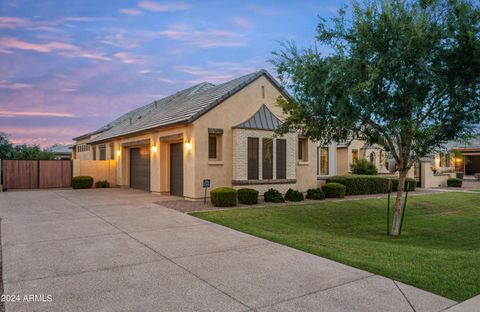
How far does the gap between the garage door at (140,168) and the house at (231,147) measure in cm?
141

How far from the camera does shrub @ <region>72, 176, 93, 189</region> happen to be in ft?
72.6

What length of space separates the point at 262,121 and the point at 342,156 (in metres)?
14.5

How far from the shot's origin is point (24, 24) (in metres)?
15.2

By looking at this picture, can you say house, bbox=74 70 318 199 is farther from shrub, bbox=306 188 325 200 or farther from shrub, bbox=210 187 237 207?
shrub, bbox=210 187 237 207

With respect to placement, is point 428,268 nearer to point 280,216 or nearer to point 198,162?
point 280,216

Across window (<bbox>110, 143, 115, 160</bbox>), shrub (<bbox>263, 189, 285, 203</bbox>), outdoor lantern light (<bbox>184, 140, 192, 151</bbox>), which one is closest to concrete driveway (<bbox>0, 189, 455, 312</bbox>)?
shrub (<bbox>263, 189, 285, 203</bbox>)

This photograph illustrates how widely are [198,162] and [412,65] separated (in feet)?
31.2

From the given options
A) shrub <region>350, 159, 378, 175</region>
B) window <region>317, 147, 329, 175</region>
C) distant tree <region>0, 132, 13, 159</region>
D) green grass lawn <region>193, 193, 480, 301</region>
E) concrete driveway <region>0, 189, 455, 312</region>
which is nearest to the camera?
concrete driveway <region>0, 189, 455, 312</region>

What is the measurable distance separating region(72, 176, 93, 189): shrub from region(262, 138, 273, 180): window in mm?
13178

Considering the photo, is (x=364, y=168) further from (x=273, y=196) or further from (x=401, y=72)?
(x=401, y=72)

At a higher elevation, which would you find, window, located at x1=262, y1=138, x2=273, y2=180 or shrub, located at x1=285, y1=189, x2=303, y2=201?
window, located at x1=262, y1=138, x2=273, y2=180

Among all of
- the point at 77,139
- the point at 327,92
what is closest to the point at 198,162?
the point at 327,92

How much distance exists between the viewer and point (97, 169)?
24234 mm

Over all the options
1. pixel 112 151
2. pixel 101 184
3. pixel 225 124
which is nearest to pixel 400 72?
pixel 225 124
